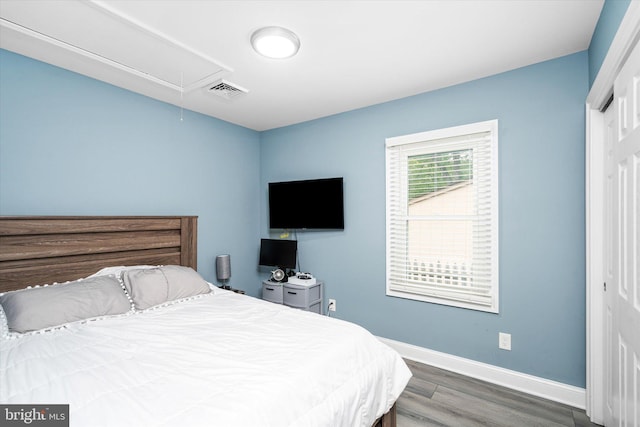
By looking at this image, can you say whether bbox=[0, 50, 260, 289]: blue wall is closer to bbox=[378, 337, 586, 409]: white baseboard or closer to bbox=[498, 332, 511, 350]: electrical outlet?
bbox=[378, 337, 586, 409]: white baseboard

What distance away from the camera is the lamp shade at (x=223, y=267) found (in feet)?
11.2

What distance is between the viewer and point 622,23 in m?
1.24

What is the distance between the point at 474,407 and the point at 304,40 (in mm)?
2915

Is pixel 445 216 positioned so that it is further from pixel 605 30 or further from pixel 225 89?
pixel 225 89

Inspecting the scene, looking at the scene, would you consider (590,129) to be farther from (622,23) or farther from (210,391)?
(210,391)

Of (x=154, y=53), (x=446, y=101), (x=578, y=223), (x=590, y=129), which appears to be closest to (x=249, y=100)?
(x=154, y=53)

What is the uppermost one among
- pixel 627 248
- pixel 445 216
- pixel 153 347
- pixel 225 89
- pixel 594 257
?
pixel 225 89

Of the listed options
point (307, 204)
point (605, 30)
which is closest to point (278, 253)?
point (307, 204)

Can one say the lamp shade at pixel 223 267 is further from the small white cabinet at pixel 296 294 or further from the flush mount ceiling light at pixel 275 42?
the flush mount ceiling light at pixel 275 42

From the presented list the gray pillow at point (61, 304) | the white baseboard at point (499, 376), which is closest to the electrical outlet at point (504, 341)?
the white baseboard at point (499, 376)

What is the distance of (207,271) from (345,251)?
166 cm

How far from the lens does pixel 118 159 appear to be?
2709mm

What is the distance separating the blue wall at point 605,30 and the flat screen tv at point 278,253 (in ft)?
9.94

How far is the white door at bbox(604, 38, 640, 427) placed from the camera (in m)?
1.18
